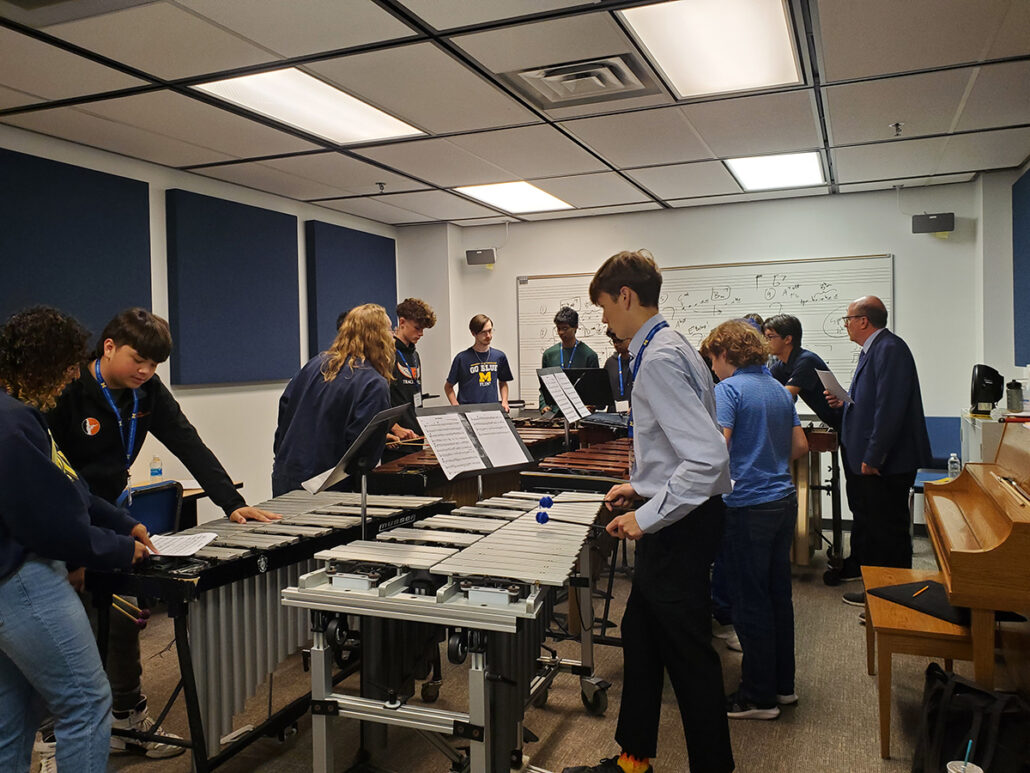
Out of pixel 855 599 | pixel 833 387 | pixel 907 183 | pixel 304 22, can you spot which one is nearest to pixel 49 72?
pixel 304 22

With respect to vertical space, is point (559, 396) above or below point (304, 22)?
below

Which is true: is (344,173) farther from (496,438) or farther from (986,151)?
(986,151)

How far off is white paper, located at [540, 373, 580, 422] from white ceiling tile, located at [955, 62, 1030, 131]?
2.59m

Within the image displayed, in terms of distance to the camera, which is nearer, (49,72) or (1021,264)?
(49,72)

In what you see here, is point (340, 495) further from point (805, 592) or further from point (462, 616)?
point (805, 592)

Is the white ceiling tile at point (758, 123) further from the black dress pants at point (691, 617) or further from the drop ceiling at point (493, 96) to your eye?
the black dress pants at point (691, 617)

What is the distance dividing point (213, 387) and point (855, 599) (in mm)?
4373

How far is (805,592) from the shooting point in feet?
15.1

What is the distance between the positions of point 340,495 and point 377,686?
969 millimetres

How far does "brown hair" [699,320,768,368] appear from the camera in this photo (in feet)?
10.0

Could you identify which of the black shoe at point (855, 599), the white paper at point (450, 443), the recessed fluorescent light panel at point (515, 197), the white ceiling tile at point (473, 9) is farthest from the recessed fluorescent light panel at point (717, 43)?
the black shoe at point (855, 599)

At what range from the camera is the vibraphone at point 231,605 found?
2.17m

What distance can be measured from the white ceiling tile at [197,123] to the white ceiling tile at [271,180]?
0.35 metres

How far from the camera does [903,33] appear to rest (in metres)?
3.05
